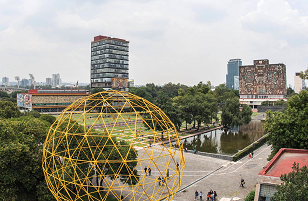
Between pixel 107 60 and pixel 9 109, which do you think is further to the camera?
pixel 107 60

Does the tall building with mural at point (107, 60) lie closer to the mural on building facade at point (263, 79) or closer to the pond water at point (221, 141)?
the mural on building facade at point (263, 79)

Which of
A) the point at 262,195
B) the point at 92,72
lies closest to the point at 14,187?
the point at 262,195

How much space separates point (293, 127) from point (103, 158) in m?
17.1

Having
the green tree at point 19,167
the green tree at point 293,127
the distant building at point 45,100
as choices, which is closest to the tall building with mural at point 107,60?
the distant building at point 45,100

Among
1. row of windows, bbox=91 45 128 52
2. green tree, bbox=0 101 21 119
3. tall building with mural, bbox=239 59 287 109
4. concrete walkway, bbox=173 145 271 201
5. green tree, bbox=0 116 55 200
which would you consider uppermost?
row of windows, bbox=91 45 128 52

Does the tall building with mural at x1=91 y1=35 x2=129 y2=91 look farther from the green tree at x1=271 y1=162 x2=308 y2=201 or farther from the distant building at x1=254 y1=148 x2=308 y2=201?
the green tree at x1=271 y1=162 x2=308 y2=201

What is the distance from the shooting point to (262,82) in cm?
9312

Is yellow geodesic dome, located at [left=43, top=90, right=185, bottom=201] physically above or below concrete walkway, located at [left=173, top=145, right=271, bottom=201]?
above

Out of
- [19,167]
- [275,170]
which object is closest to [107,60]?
[19,167]

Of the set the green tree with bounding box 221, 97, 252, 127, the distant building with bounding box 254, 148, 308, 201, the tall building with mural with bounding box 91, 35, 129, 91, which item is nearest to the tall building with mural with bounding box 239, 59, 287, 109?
the green tree with bounding box 221, 97, 252, 127

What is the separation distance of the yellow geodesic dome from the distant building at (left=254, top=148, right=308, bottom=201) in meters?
4.85

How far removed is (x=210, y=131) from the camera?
51.6 m

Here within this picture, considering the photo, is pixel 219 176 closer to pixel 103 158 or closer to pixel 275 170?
pixel 275 170

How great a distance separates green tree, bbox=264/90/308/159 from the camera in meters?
20.4
